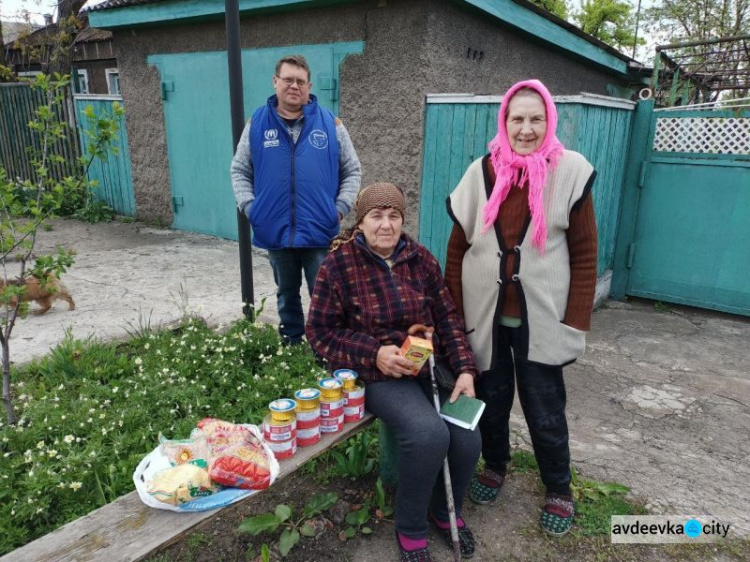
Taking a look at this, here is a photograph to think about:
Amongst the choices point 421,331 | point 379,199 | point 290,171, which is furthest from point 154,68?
point 421,331

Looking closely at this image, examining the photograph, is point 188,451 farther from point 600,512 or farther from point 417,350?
point 600,512

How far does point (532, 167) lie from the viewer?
2.16m

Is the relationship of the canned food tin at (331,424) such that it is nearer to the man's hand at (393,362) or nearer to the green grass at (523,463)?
the man's hand at (393,362)

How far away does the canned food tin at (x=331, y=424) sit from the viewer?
7.42 feet

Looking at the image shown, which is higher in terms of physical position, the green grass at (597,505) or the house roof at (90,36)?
the house roof at (90,36)

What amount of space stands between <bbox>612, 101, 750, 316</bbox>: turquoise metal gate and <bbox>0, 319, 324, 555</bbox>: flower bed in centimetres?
399

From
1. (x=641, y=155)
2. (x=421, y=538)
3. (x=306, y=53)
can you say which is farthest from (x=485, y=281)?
(x=306, y=53)

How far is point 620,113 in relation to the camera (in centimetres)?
513

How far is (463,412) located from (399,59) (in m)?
4.01

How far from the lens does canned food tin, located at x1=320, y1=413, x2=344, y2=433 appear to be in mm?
2262

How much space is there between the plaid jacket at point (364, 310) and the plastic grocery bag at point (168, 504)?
21.5 inches

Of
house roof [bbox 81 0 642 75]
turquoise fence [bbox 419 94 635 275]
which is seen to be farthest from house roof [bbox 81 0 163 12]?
turquoise fence [bbox 419 94 635 275]

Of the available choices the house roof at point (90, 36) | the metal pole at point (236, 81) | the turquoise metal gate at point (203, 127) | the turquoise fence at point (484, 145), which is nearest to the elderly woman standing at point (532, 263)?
the metal pole at point (236, 81)

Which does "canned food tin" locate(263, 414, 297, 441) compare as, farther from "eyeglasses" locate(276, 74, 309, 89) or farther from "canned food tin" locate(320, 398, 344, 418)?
"eyeglasses" locate(276, 74, 309, 89)
